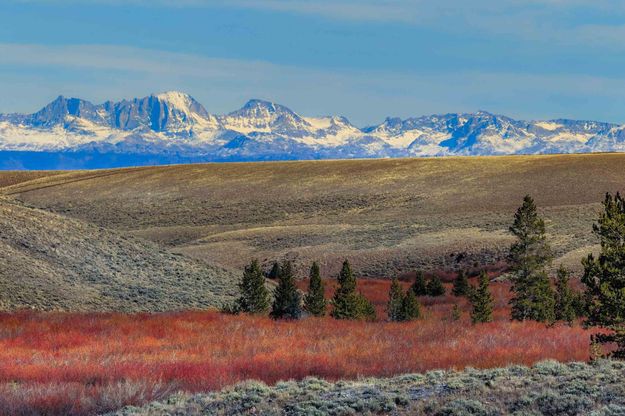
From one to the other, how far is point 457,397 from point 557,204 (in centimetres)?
8725

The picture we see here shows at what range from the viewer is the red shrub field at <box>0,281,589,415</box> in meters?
13.0

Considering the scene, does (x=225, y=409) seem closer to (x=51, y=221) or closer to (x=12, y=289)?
(x=12, y=289)

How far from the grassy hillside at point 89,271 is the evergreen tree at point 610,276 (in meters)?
23.0

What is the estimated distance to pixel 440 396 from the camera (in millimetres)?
11141

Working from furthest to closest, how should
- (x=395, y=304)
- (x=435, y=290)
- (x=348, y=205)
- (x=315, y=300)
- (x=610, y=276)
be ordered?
(x=348, y=205) → (x=435, y=290) → (x=395, y=304) → (x=315, y=300) → (x=610, y=276)

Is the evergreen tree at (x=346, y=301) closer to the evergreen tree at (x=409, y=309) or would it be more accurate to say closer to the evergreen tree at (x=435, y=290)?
the evergreen tree at (x=409, y=309)

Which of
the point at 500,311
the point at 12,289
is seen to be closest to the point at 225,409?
the point at 12,289

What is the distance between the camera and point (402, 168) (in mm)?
142875

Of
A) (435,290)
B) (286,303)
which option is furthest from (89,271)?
(435,290)

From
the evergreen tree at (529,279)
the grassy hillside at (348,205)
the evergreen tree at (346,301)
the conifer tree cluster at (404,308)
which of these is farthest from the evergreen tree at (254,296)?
the grassy hillside at (348,205)

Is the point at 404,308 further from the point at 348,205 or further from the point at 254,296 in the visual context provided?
the point at 348,205

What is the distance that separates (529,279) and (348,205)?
3074 inches

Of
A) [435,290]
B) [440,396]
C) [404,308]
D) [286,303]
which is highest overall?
[440,396]

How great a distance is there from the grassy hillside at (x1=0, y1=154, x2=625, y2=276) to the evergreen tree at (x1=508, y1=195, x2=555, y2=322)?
24025 millimetres
